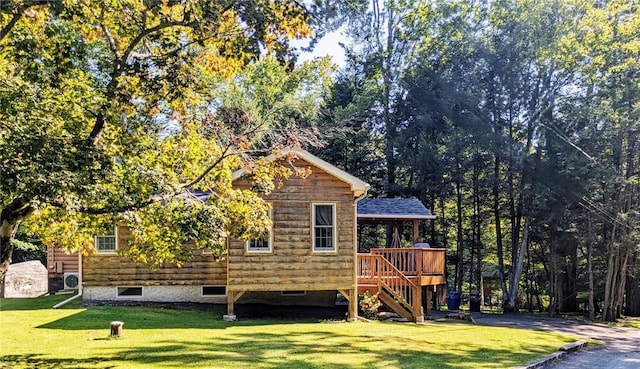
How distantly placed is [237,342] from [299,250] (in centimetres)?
472

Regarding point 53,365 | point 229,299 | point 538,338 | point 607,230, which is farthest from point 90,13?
point 607,230

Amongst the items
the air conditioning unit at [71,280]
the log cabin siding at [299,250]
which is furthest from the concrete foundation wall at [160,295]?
the air conditioning unit at [71,280]

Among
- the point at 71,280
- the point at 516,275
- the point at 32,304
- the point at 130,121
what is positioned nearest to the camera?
the point at 130,121

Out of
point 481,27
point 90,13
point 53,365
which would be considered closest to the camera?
point 90,13

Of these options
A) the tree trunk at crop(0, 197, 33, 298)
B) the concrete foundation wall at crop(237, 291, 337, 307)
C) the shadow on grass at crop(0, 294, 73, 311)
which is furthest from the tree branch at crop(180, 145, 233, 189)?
the shadow on grass at crop(0, 294, 73, 311)

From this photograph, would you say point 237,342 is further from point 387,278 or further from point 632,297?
point 632,297

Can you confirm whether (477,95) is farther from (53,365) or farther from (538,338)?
(53,365)

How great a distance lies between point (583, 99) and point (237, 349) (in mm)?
20628

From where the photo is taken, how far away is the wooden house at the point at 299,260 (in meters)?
15.3

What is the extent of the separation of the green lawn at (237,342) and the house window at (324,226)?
2268 millimetres

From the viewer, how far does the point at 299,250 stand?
15516 mm

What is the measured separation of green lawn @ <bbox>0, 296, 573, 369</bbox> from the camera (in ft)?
30.0

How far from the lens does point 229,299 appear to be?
1510 cm

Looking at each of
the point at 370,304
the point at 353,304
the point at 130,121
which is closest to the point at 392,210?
the point at 370,304
